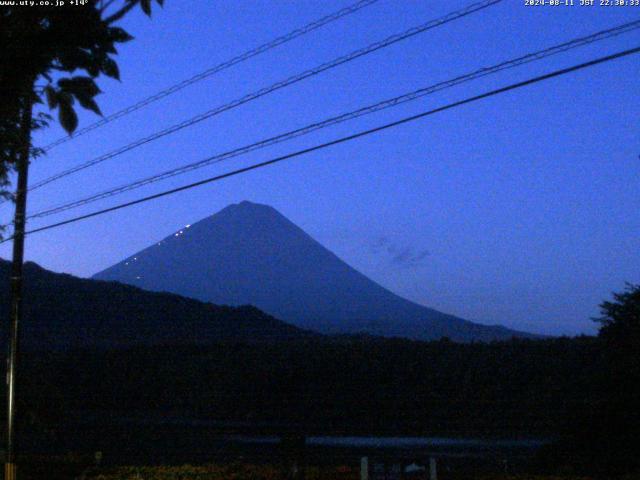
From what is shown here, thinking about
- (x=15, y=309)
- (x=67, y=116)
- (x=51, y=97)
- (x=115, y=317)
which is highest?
(x=115, y=317)

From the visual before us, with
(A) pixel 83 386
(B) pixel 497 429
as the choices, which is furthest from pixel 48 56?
(A) pixel 83 386

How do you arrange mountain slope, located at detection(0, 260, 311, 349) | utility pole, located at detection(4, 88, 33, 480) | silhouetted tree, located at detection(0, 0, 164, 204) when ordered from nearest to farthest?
1. silhouetted tree, located at detection(0, 0, 164, 204)
2. utility pole, located at detection(4, 88, 33, 480)
3. mountain slope, located at detection(0, 260, 311, 349)

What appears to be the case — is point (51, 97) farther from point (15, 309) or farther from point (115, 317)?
point (115, 317)

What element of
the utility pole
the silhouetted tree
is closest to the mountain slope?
the utility pole

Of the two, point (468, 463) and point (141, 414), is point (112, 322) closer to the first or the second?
point (141, 414)

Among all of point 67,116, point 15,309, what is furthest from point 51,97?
point 15,309

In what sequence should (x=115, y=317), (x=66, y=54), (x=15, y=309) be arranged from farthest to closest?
1. (x=115, y=317)
2. (x=15, y=309)
3. (x=66, y=54)

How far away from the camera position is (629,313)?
56.0 ft

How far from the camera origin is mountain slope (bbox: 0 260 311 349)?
79.8 metres

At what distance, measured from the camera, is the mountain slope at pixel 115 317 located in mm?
79750

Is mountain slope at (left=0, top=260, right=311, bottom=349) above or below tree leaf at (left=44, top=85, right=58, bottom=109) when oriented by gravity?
above

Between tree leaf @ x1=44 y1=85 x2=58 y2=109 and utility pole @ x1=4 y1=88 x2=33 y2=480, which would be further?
utility pole @ x1=4 y1=88 x2=33 y2=480

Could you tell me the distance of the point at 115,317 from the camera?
85625 mm

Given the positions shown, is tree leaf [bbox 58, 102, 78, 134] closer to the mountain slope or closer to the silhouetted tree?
the silhouetted tree
